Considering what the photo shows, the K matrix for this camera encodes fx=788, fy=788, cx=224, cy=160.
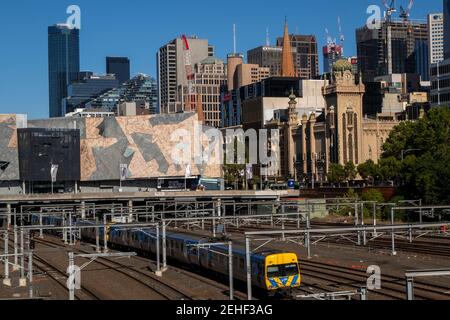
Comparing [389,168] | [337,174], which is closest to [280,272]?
[389,168]

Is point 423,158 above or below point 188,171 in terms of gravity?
above

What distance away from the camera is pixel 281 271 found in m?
39.8

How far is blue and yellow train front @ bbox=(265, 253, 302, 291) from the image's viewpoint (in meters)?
39.7

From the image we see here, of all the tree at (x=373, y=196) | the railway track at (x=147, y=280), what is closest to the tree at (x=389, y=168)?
the tree at (x=373, y=196)

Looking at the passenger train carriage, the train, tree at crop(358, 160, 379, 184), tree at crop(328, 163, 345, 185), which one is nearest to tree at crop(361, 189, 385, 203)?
tree at crop(358, 160, 379, 184)

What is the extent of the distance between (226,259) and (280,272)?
575 cm

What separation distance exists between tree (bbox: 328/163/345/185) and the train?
313 feet

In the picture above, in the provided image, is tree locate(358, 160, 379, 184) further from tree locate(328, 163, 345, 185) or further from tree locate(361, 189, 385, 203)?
tree locate(361, 189, 385, 203)

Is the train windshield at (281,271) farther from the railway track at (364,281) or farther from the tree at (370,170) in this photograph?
the tree at (370,170)

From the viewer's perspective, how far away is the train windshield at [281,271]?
39.7m

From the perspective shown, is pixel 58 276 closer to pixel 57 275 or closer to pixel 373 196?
pixel 57 275

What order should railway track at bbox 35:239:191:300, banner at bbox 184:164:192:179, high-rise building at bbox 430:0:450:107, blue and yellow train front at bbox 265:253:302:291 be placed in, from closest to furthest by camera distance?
blue and yellow train front at bbox 265:253:302:291
railway track at bbox 35:239:191:300
banner at bbox 184:164:192:179
high-rise building at bbox 430:0:450:107

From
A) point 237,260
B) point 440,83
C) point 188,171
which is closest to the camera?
point 237,260

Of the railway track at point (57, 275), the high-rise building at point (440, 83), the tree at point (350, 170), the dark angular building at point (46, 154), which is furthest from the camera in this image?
the high-rise building at point (440, 83)
